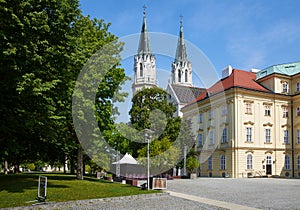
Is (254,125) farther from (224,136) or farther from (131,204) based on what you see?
(131,204)

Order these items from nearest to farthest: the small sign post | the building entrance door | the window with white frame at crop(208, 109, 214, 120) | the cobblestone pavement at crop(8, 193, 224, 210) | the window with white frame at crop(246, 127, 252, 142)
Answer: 1. the cobblestone pavement at crop(8, 193, 224, 210)
2. the small sign post
3. the window with white frame at crop(246, 127, 252, 142)
4. the building entrance door
5. the window with white frame at crop(208, 109, 214, 120)

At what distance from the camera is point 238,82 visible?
4369 centimetres

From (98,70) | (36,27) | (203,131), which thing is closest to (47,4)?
(36,27)

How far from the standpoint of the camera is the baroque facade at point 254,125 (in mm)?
41469

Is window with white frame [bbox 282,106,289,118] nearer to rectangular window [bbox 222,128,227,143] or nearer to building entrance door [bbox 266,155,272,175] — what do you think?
building entrance door [bbox 266,155,272,175]

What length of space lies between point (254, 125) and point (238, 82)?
5733 millimetres

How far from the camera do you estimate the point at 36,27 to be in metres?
16.1

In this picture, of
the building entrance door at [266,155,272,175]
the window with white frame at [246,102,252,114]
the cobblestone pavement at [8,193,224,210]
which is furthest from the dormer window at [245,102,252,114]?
the cobblestone pavement at [8,193,224,210]

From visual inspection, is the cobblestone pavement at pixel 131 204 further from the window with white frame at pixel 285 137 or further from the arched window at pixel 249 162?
the window with white frame at pixel 285 137

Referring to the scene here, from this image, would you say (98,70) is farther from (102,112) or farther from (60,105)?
(60,105)

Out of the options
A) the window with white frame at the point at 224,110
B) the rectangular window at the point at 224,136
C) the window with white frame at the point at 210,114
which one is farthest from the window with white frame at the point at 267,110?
the window with white frame at the point at 210,114

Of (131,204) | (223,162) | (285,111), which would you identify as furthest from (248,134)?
(131,204)

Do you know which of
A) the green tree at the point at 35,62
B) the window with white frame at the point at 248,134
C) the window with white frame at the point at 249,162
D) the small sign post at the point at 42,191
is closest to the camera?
the small sign post at the point at 42,191

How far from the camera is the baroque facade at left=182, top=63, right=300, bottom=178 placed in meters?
41.5
